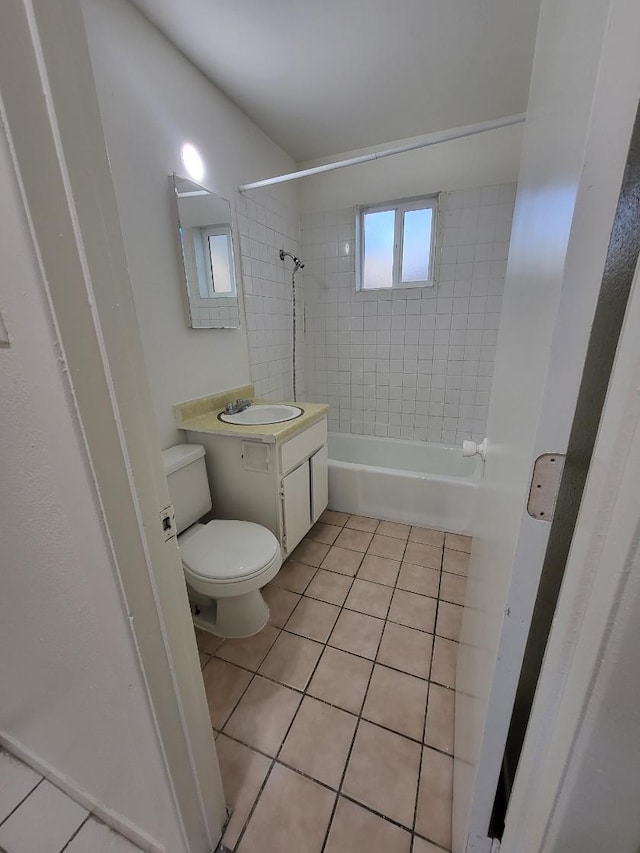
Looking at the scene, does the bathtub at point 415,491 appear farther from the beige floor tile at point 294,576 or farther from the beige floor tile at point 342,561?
the beige floor tile at point 294,576

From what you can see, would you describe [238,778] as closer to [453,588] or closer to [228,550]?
[228,550]

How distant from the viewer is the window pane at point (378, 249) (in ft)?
8.15

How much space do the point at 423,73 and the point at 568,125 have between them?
1.96m

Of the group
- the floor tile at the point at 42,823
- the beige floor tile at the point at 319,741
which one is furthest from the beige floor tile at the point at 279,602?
the floor tile at the point at 42,823

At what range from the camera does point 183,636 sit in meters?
0.67

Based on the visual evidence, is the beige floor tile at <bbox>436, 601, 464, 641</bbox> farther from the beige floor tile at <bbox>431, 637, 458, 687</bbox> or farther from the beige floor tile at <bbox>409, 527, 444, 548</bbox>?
the beige floor tile at <bbox>409, 527, 444, 548</bbox>

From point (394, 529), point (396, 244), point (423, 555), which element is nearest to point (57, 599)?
point (423, 555)

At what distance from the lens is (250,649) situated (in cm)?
137

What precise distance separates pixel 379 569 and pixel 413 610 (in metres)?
0.29

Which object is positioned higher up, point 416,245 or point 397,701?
point 416,245

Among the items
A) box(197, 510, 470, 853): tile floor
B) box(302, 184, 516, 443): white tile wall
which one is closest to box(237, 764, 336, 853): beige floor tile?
box(197, 510, 470, 853): tile floor

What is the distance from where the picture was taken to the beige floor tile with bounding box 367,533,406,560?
189cm

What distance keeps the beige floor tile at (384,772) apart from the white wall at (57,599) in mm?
494

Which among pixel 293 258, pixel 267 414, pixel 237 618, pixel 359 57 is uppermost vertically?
pixel 359 57
